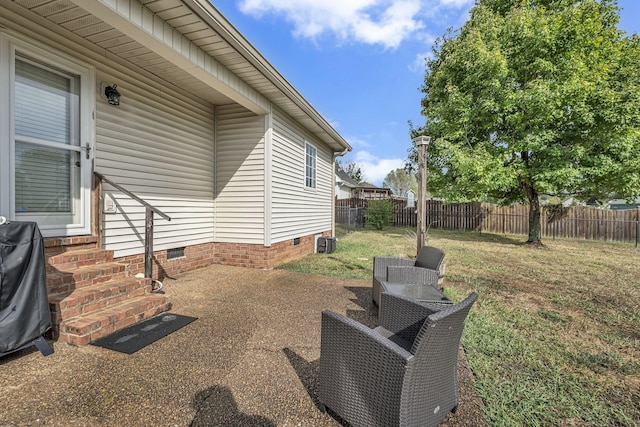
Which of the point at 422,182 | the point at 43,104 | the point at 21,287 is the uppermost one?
the point at 43,104

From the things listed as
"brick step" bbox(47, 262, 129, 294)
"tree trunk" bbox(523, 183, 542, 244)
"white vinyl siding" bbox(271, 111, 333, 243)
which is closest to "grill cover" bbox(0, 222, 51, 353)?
"brick step" bbox(47, 262, 129, 294)

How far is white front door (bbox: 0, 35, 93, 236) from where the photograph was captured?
294cm

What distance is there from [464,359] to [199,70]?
14.5 feet

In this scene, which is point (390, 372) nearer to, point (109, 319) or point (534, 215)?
point (109, 319)

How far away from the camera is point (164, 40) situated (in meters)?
3.24

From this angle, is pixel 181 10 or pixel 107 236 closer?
pixel 181 10

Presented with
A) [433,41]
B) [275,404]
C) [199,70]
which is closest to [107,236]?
[199,70]

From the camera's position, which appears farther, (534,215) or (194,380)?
(534,215)

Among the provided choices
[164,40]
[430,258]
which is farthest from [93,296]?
[430,258]

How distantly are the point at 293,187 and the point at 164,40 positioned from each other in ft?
13.4

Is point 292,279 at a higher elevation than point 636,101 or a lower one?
lower

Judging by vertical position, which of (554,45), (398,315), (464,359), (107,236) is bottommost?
(464,359)

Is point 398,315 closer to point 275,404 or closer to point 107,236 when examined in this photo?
A: point 275,404

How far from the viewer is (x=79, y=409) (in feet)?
5.93
